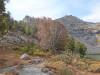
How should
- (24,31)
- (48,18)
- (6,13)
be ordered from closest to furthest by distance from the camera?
(6,13) → (48,18) → (24,31)

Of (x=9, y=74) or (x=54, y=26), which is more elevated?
(x=54, y=26)

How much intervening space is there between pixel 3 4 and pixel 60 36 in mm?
34135

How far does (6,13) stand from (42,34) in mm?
29888

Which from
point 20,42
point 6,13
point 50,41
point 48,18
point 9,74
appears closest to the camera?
point 9,74

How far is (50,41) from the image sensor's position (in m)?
72.6

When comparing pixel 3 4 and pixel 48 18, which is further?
pixel 48 18

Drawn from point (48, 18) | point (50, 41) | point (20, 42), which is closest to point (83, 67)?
point (50, 41)

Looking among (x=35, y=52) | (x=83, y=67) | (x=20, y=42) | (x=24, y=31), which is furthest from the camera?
(x=24, y=31)

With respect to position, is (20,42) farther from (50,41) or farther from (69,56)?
(69,56)

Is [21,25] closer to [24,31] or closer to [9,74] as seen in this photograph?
[24,31]

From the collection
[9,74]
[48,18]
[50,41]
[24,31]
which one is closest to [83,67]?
[9,74]

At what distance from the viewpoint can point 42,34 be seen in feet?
245

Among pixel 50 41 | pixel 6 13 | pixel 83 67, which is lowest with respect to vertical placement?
pixel 83 67

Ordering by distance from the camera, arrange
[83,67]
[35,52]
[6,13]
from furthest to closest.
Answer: [35,52] < [6,13] < [83,67]
